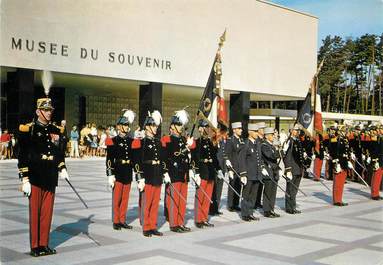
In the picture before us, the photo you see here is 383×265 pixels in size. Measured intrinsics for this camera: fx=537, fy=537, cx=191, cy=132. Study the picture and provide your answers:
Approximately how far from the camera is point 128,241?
8.46 meters

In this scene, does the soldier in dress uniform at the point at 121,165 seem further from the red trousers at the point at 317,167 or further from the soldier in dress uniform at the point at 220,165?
the red trousers at the point at 317,167

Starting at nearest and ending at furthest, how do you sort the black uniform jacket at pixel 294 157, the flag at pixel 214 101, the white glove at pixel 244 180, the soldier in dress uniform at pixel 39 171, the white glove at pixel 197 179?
the soldier in dress uniform at pixel 39 171, the white glove at pixel 197 179, the flag at pixel 214 101, the white glove at pixel 244 180, the black uniform jacket at pixel 294 157

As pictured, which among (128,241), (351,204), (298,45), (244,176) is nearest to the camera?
(128,241)

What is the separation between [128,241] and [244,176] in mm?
3405

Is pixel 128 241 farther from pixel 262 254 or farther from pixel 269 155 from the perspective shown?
pixel 269 155

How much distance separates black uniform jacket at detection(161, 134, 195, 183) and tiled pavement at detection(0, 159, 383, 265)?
103 centimetres

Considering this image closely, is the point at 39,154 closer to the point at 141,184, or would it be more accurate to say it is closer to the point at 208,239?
the point at 141,184

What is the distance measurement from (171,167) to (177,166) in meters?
0.11

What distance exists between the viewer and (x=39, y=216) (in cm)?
759

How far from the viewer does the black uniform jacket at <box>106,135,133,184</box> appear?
9602mm

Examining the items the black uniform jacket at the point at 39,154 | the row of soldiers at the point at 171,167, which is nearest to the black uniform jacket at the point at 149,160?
the row of soldiers at the point at 171,167

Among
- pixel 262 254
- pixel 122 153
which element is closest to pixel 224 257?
pixel 262 254

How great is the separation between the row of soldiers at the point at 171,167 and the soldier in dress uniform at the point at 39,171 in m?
0.01

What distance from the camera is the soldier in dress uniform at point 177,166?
9516mm
